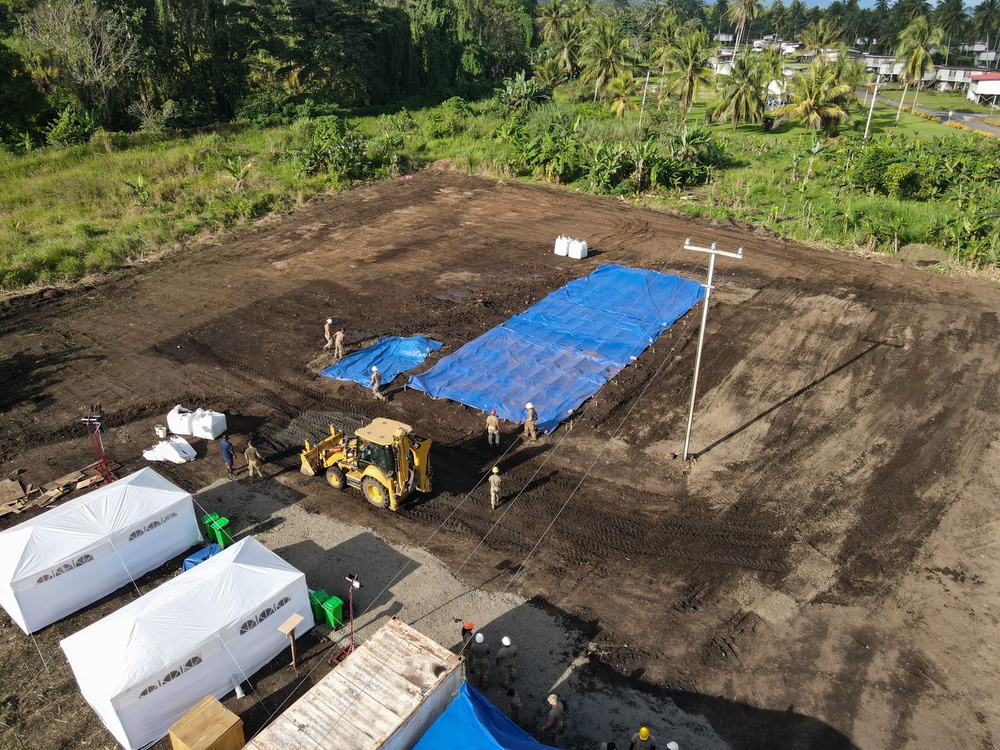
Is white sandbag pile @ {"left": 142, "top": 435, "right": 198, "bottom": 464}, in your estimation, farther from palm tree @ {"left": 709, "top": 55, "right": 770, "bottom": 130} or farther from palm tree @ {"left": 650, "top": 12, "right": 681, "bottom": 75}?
palm tree @ {"left": 650, "top": 12, "right": 681, "bottom": 75}

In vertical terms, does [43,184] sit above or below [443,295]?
above

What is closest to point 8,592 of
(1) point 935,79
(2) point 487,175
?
(2) point 487,175

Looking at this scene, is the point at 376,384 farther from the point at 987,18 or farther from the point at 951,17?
the point at 987,18

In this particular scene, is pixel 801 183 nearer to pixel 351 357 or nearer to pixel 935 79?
pixel 351 357

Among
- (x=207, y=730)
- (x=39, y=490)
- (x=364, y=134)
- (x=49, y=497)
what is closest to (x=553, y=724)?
(x=207, y=730)

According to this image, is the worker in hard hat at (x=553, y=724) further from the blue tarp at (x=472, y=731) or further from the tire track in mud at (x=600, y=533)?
the tire track in mud at (x=600, y=533)

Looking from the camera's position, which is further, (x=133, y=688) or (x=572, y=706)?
(x=572, y=706)
